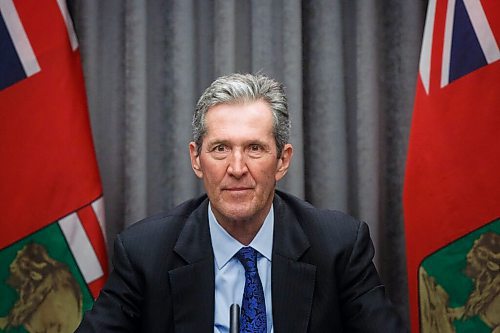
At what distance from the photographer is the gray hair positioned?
4.68 ft

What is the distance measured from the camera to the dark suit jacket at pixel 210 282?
143 centimetres

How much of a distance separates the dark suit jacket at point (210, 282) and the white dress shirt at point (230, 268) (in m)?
0.02

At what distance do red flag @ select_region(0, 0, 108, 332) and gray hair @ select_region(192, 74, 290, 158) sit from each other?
2.01ft

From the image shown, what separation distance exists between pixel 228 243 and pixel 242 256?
0.15ft

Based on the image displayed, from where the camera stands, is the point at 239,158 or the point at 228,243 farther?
the point at 228,243

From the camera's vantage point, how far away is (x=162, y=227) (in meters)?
1.56

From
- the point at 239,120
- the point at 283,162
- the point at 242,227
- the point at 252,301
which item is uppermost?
the point at 239,120

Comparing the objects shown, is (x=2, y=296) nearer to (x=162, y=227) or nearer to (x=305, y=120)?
(x=162, y=227)

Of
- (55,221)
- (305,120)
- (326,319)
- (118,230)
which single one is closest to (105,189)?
(118,230)

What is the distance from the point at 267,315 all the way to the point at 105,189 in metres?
1.05

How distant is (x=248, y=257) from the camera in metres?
1.49

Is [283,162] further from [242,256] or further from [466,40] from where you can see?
[466,40]

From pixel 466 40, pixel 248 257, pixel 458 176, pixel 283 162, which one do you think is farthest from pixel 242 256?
pixel 466 40

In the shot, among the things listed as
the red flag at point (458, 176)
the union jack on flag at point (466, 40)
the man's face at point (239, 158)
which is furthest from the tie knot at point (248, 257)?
the union jack on flag at point (466, 40)
